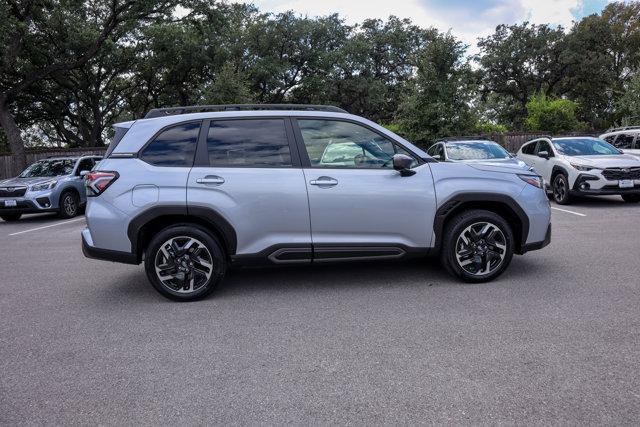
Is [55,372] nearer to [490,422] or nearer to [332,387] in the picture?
[332,387]

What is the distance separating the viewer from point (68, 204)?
12609mm

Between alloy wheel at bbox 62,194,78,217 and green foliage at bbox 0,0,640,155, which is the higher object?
green foliage at bbox 0,0,640,155

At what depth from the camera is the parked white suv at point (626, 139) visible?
Result: 13102 millimetres

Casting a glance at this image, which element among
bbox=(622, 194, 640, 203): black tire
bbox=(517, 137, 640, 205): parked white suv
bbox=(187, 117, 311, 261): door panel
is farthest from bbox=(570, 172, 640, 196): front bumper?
bbox=(187, 117, 311, 261): door panel

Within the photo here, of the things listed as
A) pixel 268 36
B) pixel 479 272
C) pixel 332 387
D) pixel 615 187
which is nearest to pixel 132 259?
pixel 332 387

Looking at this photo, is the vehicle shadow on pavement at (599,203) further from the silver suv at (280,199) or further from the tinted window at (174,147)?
the tinted window at (174,147)

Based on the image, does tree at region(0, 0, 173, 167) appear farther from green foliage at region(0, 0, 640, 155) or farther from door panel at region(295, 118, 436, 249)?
door panel at region(295, 118, 436, 249)

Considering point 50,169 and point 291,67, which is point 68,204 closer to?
point 50,169

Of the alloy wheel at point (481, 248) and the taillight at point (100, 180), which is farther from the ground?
the taillight at point (100, 180)

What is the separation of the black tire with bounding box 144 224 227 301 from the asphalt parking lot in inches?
6.6

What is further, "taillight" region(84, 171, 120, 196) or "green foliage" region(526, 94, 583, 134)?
"green foliage" region(526, 94, 583, 134)

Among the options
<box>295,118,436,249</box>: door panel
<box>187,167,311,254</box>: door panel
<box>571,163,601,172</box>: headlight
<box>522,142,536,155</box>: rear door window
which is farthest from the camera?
<box>522,142,536,155</box>: rear door window

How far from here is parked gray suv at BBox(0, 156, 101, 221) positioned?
38.8ft

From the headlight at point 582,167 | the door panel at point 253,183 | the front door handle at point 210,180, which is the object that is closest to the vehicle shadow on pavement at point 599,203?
the headlight at point 582,167
